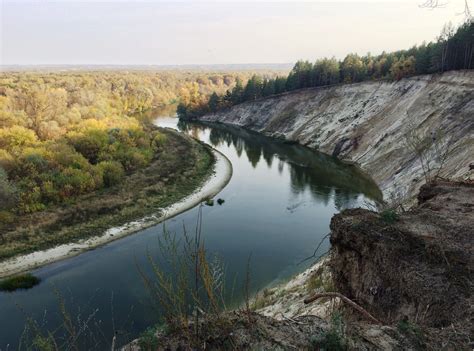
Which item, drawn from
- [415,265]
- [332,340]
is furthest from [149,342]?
[415,265]

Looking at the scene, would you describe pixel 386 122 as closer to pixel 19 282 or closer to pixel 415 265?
pixel 19 282

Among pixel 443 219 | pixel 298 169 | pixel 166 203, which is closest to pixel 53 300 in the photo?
pixel 166 203

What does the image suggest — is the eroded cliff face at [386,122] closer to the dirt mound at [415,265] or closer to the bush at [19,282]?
the dirt mound at [415,265]

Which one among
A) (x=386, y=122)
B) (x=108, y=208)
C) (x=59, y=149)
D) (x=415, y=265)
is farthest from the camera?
(x=386, y=122)

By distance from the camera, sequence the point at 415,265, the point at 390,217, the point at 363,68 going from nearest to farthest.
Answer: the point at 415,265, the point at 390,217, the point at 363,68

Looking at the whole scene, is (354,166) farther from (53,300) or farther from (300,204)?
(53,300)

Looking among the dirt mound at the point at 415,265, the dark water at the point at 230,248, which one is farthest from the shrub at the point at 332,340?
the dark water at the point at 230,248
